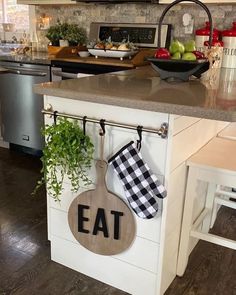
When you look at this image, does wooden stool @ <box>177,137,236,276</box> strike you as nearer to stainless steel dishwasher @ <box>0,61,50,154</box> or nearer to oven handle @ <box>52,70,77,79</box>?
oven handle @ <box>52,70,77,79</box>

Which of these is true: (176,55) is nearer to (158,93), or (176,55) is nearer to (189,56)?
(189,56)

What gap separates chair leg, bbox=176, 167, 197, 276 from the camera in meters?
1.60

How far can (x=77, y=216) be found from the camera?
167cm

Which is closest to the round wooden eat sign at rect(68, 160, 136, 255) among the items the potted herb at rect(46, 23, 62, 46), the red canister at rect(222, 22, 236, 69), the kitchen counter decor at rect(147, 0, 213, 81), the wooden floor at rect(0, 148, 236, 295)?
the wooden floor at rect(0, 148, 236, 295)

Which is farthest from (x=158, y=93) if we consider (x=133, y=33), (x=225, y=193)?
(x=133, y=33)

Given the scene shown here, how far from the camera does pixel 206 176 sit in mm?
1564

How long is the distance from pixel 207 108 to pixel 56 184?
0.81 meters

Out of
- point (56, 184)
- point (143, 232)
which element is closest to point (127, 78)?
point (56, 184)

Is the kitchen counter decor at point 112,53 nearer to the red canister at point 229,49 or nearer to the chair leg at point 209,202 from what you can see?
the red canister at point 229,49

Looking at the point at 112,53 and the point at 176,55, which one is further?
the point at 112,53

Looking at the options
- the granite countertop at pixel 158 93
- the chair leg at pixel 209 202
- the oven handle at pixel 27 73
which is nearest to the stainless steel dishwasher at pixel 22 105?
the oven handle at pixel 27 73

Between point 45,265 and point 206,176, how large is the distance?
99 centimetres

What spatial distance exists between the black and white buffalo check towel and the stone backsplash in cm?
203

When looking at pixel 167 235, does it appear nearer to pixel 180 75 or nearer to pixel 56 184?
pixel 56 184
